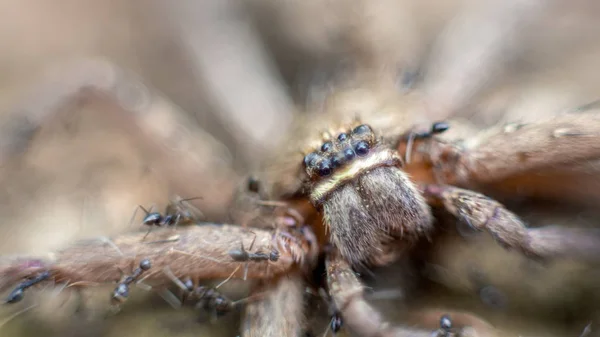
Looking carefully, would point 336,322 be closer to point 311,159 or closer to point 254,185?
point 311,159

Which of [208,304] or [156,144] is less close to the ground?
[156,144]

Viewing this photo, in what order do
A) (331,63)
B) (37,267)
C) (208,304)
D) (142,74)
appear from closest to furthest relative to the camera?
(37,267), (208,304), (331,63), (142,74)

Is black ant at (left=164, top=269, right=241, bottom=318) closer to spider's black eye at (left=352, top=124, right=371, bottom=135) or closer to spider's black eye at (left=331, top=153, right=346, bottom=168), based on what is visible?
spider's black eye at (left=331, top=153, right=346, bottom=168)

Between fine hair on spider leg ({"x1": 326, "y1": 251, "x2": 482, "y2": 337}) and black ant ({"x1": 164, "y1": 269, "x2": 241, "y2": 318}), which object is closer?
fine hair on spider leg ({"x1": 326, "y1": 251, "x2": 482, "y2": 337})

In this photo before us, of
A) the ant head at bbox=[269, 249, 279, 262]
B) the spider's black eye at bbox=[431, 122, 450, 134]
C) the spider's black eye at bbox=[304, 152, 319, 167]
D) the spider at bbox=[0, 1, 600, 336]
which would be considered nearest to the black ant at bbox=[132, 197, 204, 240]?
the spider at bbox=[0, 1, 600, 336]

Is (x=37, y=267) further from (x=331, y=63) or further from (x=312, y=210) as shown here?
(x=331, y=63)

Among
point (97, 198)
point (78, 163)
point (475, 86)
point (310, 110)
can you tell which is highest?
point (475, 86)

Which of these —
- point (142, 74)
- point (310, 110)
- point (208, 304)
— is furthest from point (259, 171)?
point (142, 74)
